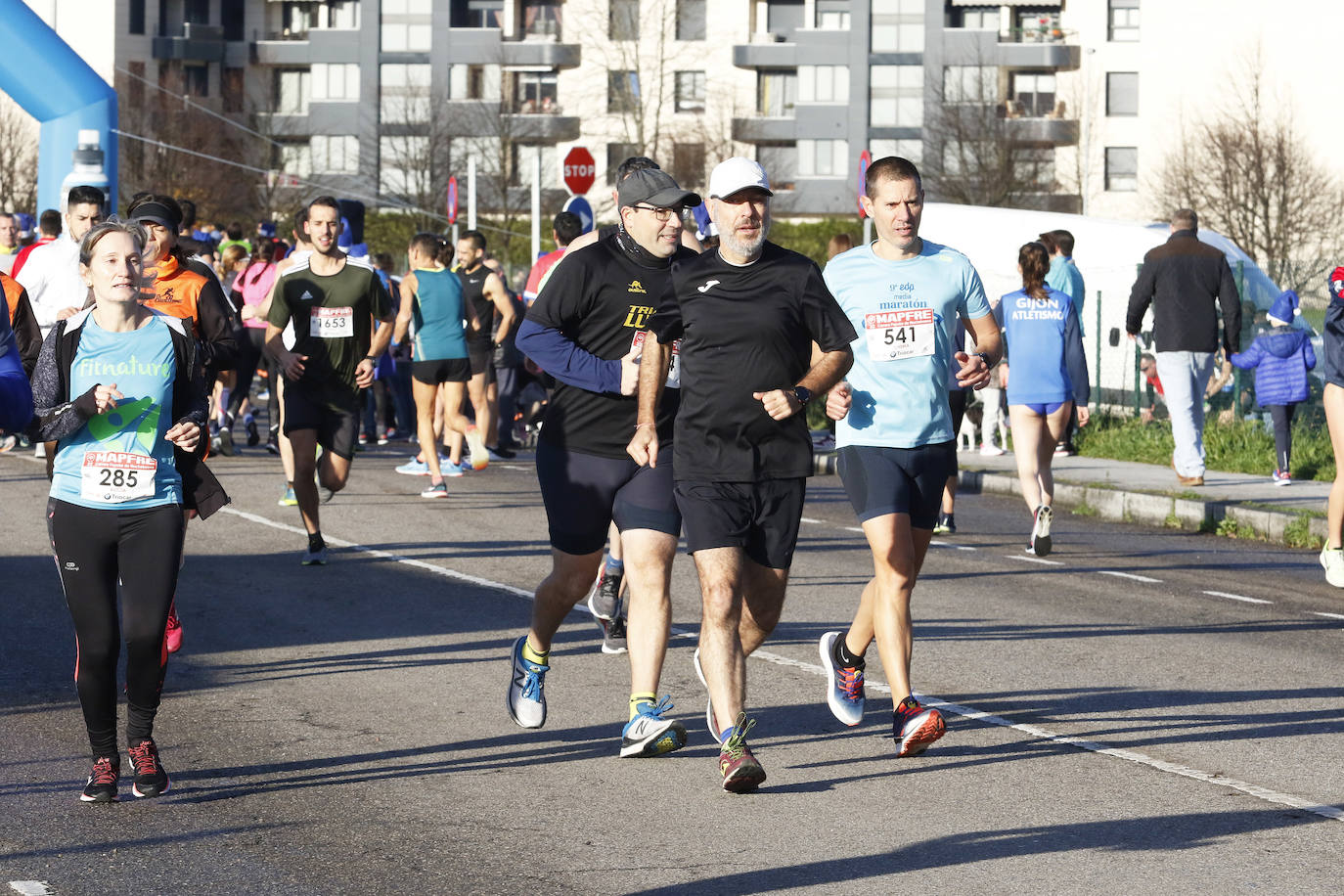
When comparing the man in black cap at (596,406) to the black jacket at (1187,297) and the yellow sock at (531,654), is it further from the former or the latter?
the black jacket at (1187,297)

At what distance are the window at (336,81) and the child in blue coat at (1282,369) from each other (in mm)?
65793

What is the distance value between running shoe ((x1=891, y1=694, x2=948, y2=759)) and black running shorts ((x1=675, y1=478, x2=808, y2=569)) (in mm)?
666

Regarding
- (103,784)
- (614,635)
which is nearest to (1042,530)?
(614,635)

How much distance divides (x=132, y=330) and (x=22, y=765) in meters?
1.56

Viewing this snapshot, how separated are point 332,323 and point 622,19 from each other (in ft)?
218

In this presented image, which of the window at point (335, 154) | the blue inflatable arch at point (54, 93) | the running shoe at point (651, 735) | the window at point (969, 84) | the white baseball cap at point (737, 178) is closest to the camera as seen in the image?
the white baseball cap at point (737, 178)

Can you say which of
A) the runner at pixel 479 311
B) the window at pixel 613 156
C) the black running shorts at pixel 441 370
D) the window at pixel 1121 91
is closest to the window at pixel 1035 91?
the window at pixel 1121 91

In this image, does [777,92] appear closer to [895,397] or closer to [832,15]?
[832,15]

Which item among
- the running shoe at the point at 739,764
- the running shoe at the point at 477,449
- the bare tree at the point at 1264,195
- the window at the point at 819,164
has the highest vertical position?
the window at the point at 819,164

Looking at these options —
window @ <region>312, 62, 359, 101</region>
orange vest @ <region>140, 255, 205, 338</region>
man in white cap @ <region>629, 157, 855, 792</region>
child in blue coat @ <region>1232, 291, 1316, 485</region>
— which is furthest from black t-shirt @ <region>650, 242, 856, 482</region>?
window @ <region>312, 62, 359, 101</region>

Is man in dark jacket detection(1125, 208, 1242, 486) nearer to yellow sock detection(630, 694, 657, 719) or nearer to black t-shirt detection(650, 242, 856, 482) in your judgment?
black t-shirt detection(650, 242, 856, 482)

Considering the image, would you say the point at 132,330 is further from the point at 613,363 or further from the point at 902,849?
the point at 902,849

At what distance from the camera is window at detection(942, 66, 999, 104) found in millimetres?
71125

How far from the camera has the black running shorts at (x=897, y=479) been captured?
716 centimetres
